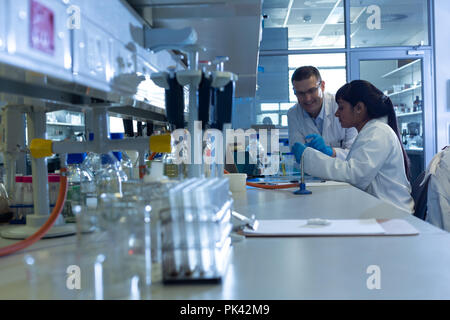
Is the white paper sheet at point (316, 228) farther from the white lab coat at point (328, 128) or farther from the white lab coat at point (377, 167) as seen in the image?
the white lab coat at point (328, 128)

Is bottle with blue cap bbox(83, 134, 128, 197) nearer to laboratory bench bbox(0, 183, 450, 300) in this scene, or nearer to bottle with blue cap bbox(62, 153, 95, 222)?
bottle with blue cap bbox(62, 153, 95, 222)

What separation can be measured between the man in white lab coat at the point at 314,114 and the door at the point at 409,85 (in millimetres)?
2121

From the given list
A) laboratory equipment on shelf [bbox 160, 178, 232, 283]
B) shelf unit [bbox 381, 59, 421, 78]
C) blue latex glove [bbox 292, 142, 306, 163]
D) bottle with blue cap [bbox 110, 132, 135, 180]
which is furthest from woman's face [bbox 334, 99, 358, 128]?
shelf unit [bbox 381, 59, 421, 78]

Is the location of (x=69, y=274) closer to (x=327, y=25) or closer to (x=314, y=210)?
(x=314, y=210)

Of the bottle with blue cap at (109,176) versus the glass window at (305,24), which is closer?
the bottle with blue cap at (109,176)

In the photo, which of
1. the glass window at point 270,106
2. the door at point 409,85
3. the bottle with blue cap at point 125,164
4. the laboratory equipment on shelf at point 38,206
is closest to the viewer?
the laboratory equipment on shelf at point 38,206

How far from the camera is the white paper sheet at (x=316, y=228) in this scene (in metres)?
0.99

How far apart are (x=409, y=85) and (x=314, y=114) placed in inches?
103

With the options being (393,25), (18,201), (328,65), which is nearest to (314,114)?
(328,65)

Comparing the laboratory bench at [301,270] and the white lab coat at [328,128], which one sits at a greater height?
the white lab coat at [328,128]

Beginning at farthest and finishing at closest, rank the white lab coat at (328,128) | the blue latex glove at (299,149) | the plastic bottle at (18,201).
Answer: the white lab coat at (328,128)
the blue latex glove at (299,149)
the plastic bottle at (18,201)

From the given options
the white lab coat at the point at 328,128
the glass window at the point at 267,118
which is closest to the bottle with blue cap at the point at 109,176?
the white lab coat at the point at 328,128

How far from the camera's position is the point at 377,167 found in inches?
80.4

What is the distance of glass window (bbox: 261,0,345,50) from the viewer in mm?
5012
